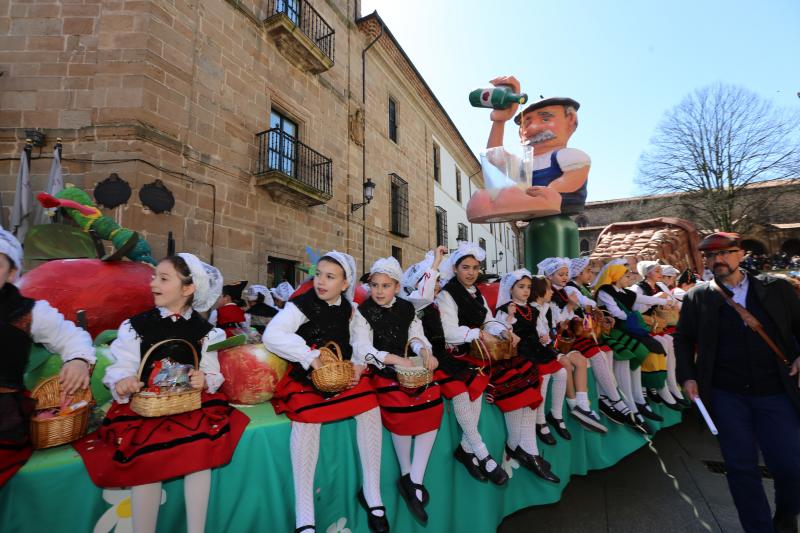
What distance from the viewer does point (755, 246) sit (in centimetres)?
2725

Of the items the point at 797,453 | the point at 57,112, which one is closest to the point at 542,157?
the point at 797,453

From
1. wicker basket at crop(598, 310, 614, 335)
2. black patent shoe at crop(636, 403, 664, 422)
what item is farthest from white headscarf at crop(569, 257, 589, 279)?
black patent shoe at crop(636, 403, 664, 422)

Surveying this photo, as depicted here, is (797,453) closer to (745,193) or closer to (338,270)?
(338,270)

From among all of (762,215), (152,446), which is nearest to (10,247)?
(152,446)

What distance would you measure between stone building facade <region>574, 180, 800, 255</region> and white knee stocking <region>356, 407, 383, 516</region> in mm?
24303

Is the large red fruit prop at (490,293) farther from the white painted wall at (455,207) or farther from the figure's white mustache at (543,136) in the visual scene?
the white painted wall at (455,207)

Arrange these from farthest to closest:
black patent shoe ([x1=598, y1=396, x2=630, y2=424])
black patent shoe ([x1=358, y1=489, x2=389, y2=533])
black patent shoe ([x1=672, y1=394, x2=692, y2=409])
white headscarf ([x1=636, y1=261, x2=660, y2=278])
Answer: white headscarf ([x1=636, y1=261, x2=660, y2=278])
black patent shoe ([x1=672, y1=394, x2=692, y2=409])
black patent shoe ([x1=598, y1=396, x2=630, y2=424])
black patent shoe ([x1=358, y1=489, x2=389, y2=533])

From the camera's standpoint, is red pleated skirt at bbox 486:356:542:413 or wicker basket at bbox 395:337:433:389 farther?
red pleated skirt at bbox 486:356:542:413

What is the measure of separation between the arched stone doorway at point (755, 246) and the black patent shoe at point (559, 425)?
32.6 meters

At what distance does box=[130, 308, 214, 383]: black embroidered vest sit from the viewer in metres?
1.77

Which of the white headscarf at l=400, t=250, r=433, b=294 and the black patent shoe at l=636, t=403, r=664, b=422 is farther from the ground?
the white headscarf at l=400, t=250, r=433, b=294

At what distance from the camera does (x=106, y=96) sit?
602 centimetres

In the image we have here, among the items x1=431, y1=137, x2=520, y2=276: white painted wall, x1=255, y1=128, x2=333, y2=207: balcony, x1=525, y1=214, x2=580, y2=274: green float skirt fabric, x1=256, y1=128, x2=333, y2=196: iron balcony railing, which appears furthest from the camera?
x1=431, y1=137, x2=520, y2=276: white painted wall

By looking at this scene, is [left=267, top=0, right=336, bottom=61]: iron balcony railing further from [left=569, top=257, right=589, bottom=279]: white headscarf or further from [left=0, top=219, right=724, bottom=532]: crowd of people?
[left=0, top=219, right=724, bottom=532]: crowd of people
